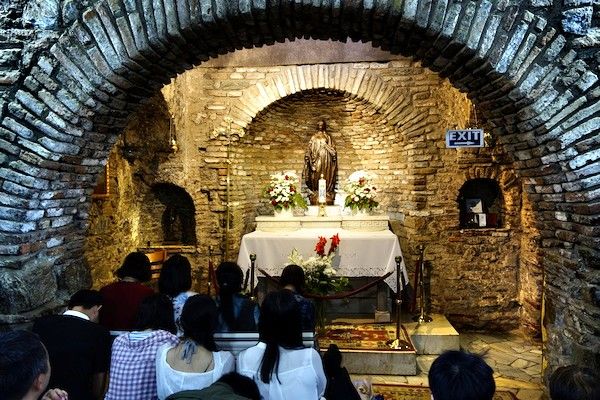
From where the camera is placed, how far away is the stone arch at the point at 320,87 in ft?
26.3

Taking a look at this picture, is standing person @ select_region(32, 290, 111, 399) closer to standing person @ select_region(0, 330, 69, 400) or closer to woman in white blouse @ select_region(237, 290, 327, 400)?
standing person @ select_region(0, 330, 69, 400)

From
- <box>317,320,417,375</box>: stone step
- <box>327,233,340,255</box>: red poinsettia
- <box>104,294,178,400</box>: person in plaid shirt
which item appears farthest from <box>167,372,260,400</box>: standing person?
<box>327,233,340,255</box>: red poinsettia

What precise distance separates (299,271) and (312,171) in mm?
5089

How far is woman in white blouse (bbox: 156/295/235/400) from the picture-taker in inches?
92.1

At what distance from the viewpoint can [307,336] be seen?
292 centimetres

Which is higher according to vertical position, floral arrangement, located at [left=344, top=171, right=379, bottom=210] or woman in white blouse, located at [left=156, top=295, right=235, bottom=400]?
floral arrangement, located at [left=344, top=171, right=379, bottom=210]

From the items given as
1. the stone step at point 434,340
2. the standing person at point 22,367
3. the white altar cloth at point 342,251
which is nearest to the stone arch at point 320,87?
the white altar cloth at point 342,251

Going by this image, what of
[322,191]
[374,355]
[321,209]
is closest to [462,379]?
[374,355]

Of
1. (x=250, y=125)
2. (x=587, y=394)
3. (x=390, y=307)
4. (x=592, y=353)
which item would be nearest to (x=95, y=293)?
(x=587, y=394)

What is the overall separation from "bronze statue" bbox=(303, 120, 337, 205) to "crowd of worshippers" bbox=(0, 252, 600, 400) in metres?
6.24

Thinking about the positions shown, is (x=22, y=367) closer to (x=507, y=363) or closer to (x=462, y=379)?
(x=462, y=379)

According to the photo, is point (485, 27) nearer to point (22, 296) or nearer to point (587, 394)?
point (587, 394)

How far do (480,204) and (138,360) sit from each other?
687 centimetres

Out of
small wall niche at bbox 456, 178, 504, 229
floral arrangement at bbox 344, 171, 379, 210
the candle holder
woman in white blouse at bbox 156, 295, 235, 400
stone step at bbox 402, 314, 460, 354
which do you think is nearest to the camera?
woman in white blouse at bbox 156, 295, 235, 400
